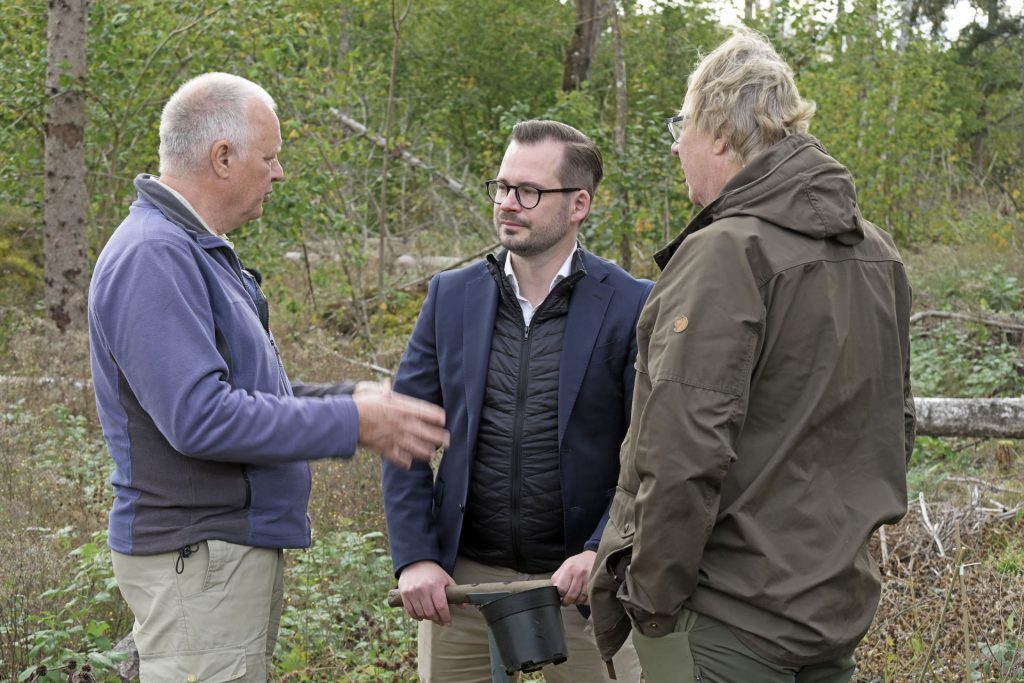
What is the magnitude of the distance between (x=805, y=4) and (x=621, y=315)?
26.0 feet

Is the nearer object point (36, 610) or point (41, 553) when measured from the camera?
point (36, 610)

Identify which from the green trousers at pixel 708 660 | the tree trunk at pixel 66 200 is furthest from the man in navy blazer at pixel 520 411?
the tree trunk at pixel 66 200

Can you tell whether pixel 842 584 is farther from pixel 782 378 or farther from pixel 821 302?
pixel 821 302

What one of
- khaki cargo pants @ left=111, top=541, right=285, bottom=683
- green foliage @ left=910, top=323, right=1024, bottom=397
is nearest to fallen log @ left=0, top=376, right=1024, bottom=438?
green foliage @ left=910, top=323, right=1024, bottom=397

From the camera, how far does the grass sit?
4508mm

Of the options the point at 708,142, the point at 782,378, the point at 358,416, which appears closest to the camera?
the point at 782,378

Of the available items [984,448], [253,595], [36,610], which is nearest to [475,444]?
[253,595]

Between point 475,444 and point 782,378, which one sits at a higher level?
point 782,378

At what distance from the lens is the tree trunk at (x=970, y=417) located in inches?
260

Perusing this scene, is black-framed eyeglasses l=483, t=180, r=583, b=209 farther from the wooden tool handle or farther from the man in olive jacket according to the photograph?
the wooden tool handle

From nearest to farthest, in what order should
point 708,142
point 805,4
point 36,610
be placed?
point 708,142
point 36,610
point 805,4

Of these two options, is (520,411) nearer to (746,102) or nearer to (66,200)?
(746,102)

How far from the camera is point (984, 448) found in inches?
307

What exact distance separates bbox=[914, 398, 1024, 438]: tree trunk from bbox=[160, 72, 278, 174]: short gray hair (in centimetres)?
496
